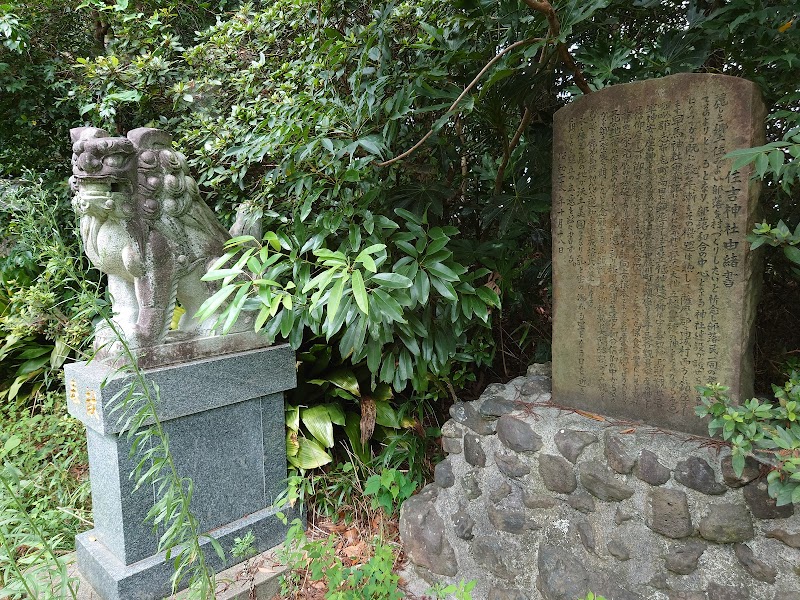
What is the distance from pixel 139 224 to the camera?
2.25 metres

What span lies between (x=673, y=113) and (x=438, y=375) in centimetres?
162

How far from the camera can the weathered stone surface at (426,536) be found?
233cm

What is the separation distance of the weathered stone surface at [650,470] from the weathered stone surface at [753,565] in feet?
0.98

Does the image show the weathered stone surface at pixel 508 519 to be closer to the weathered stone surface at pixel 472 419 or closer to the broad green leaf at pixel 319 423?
the weathered stone surface at pixel 472 419

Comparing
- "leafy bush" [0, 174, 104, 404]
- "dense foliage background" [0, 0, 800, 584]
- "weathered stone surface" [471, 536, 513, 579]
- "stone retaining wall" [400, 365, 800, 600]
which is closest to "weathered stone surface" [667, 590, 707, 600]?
"stone retaining wall" [400, 365, 800, 600]

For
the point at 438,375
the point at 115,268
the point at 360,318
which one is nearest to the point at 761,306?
the point at 438,375

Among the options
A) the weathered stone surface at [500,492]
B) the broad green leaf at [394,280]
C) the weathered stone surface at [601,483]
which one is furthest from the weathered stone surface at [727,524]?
the broad green leaf at [394,280]

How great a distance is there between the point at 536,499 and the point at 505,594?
17.5 inches

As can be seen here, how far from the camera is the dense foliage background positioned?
75.5 inches

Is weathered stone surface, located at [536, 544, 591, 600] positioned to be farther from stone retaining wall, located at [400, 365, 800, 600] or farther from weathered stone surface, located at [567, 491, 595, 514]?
weathered stone surface, located at [567, 491, 595, 514]

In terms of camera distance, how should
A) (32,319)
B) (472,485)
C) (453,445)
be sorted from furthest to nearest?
1. (32,319)
2. (453,445)
3. (472,485)

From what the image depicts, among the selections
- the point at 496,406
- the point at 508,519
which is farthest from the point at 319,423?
the point at 508,519

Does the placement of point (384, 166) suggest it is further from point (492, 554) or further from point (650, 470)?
point (492, 554)

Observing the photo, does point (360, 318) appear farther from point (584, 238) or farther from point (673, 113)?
point (673, 113)
